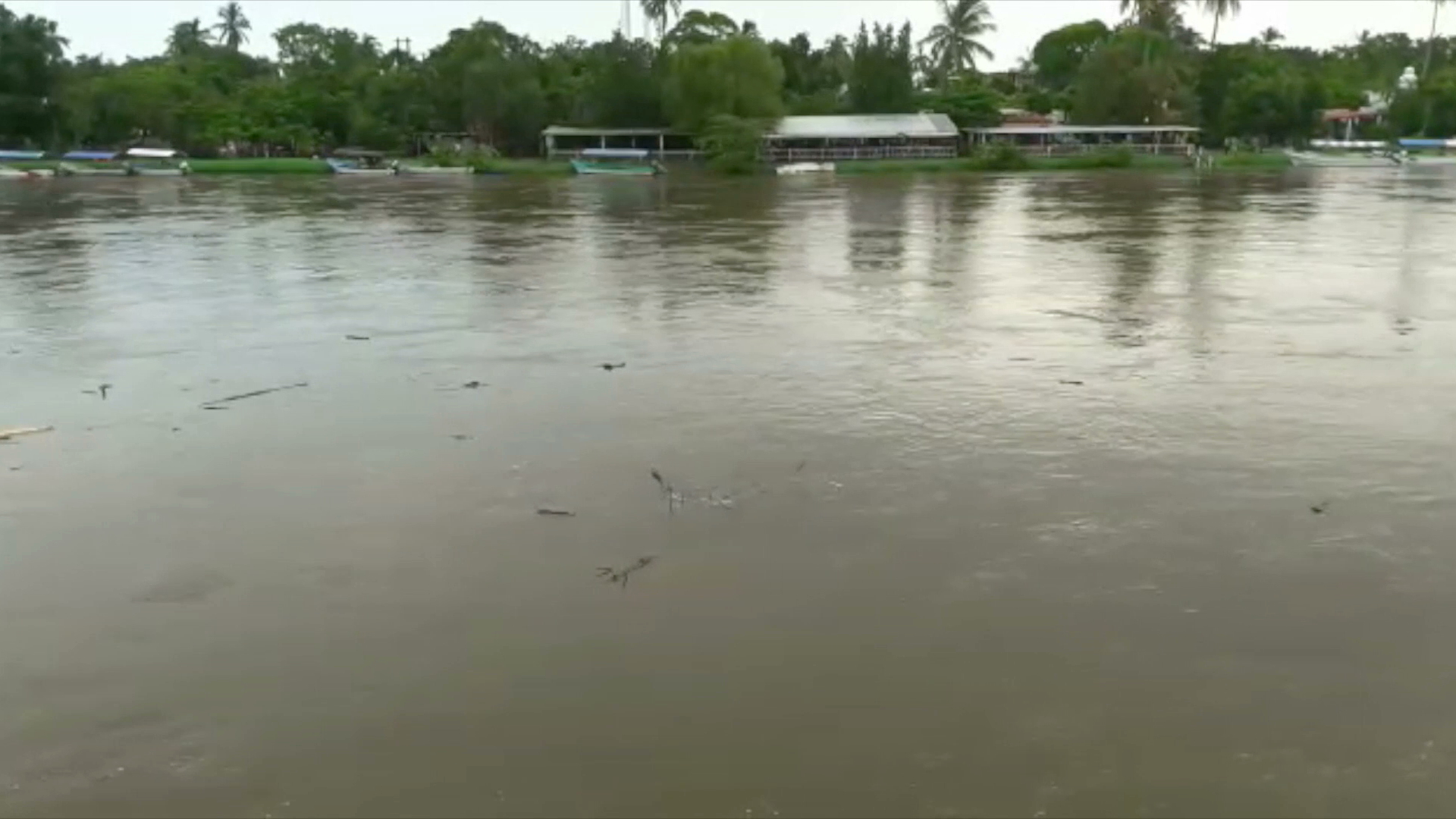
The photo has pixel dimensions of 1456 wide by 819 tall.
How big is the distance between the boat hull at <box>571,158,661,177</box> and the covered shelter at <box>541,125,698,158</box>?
29.8ft

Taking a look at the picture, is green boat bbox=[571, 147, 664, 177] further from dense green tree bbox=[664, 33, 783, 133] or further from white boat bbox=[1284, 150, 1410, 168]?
white boat bbox=[1284, 150, 1410, 168]

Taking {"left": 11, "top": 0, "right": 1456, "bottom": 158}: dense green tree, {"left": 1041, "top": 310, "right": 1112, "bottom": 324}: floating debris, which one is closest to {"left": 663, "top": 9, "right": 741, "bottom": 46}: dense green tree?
{"left": 11, "top": 0, "right": 1456, "bottom": 158}: dense green tree

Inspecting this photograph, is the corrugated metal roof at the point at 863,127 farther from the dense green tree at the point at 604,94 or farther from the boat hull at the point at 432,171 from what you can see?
the boat hull at the point at 432,171

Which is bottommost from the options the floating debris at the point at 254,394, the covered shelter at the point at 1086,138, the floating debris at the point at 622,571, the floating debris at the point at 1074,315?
the floating debris at the point at 622,571

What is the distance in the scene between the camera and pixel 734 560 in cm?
686

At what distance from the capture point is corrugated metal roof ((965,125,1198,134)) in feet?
209

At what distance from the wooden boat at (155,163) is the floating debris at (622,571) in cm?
5567

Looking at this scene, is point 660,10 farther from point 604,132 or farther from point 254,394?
point 254,394

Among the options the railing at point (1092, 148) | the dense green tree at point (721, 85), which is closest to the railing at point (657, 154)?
the dense green tree at point (721, 85)

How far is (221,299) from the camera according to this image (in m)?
16.9

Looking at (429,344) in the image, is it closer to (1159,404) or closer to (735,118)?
(1159,404)

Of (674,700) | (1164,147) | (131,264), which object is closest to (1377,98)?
(1164,147)

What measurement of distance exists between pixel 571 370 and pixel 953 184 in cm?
3706

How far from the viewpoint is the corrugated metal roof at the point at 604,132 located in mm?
65938
